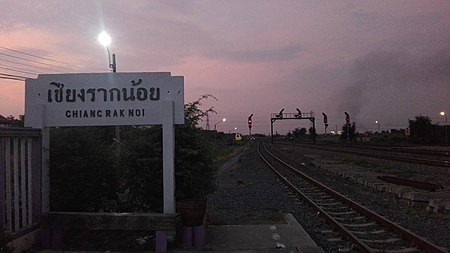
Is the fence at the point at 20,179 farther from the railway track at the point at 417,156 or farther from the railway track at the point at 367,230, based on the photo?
the railway track at the point at 417,156

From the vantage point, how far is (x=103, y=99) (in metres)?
8.03

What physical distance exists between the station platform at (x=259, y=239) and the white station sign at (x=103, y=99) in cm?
217

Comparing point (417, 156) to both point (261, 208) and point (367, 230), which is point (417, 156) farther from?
point (367, 230)

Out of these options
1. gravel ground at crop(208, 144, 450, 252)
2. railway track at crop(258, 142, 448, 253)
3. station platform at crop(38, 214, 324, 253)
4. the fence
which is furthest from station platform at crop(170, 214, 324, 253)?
the fence

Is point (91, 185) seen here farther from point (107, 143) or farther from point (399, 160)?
point (399, 160)

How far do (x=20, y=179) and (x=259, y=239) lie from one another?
4.08 m

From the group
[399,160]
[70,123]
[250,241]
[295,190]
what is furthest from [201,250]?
[399,160]

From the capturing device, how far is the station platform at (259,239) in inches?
300

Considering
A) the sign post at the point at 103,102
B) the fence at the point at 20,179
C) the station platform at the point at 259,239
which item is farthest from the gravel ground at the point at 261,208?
the fence at the point at 20,179

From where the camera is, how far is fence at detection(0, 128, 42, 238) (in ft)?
22.5

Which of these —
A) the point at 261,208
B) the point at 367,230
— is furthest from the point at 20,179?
the point at 261,208

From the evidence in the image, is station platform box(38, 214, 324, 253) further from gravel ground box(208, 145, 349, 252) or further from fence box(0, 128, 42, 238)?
fence box(0, 128, 42, 238)

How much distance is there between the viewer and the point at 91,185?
8.48 metres

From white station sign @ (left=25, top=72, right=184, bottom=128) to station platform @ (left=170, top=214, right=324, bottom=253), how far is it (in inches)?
85.3
